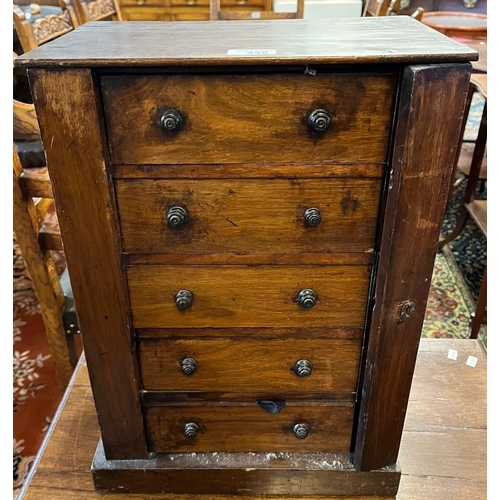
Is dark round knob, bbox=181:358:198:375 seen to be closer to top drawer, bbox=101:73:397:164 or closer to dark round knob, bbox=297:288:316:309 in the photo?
dark round knob, bbox=297:288:316:309

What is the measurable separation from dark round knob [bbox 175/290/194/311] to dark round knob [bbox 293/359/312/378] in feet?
0.71

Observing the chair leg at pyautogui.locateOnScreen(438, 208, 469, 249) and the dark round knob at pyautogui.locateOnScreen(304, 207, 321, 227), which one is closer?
the dark round knob at pyautogui.locateOnScreen(304, 207, 321, 227)

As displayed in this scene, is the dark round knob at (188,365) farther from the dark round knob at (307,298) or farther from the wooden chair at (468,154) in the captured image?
the wooden chair at (468,154)

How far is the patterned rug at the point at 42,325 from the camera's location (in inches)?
66.4

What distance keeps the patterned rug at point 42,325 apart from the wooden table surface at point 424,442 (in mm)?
604

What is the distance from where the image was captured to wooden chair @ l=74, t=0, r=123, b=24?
2.29 m

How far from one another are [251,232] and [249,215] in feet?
0.09

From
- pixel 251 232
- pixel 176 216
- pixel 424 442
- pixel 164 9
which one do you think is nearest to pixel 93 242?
pixel 176 216

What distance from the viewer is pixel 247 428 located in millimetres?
A: 943

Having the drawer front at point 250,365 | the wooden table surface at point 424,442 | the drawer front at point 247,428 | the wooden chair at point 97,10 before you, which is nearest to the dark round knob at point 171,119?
the drawer front at point 250,365

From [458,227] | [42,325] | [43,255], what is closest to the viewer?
[43,255]

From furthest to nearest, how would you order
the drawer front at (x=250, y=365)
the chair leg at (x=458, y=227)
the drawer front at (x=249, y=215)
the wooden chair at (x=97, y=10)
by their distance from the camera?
1. the chair leg at (x=458, y=227)
2. the wooden chair at (x=97, y=10)
3. the drawer front at (x=250, y=365)
4. the drawer front at (x=249, y=215)

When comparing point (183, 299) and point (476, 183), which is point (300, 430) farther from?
point (476, 183)

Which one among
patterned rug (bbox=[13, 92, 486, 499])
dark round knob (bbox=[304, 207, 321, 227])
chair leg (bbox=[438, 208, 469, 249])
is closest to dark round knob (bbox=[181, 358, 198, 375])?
dark round knob (bbox=[304, 207, 321, 227])
